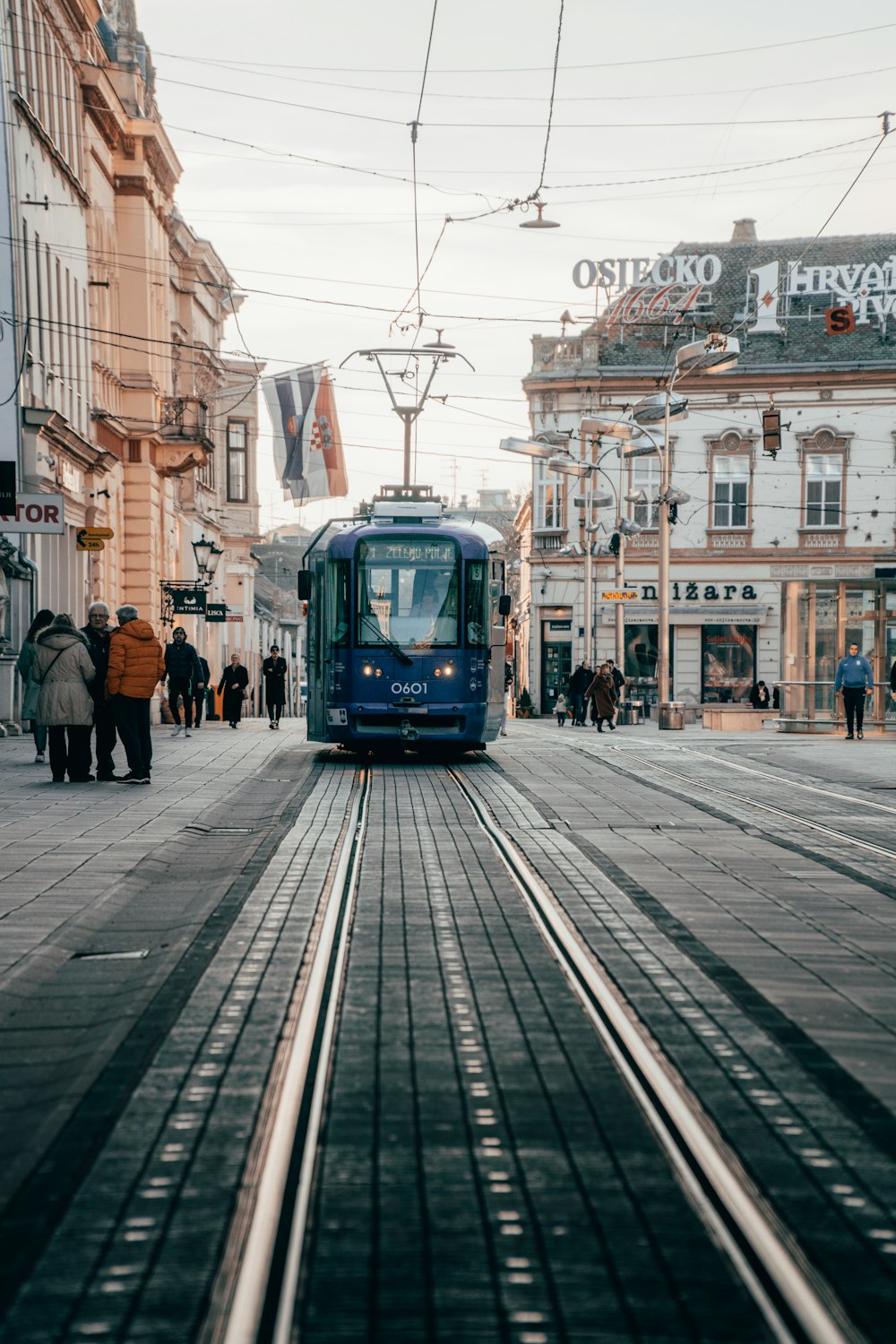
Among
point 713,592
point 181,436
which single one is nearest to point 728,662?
point 713,592

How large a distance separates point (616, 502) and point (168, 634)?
19530mm

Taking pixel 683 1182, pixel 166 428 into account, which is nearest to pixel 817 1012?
pixel 683 1182

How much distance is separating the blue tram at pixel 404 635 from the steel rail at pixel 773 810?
2437mm

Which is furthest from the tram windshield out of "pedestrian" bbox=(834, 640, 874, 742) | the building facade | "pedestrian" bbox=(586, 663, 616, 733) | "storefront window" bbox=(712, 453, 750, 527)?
"storefront window" bbox=(712, 453, 750, 527)

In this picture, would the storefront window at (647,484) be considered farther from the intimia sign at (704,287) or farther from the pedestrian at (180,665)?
the pedestrian at (180,665)

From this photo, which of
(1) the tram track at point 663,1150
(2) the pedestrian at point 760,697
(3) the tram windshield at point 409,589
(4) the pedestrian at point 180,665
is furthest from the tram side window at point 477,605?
(2) the pedestrian at point 760,697

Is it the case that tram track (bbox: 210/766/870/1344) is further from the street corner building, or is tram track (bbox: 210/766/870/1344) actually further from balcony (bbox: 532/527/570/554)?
balcony (bbox: 532/527/570/554)

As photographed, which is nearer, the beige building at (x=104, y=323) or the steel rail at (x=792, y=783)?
the steel rail at (x=792, y=783)

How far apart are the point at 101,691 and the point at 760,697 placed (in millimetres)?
36609

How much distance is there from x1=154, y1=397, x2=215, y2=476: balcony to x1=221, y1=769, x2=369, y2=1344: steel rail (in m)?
31.4

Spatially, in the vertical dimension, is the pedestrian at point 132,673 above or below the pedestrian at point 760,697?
above

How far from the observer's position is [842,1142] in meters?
4.76

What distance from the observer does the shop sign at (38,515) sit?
61.5ft

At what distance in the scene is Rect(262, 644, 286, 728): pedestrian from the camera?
108 ft
